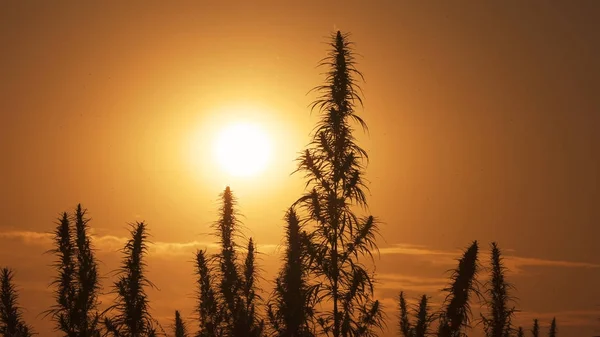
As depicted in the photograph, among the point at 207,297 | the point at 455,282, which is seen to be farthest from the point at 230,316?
the point at 455,282

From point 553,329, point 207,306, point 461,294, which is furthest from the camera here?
point 553,329

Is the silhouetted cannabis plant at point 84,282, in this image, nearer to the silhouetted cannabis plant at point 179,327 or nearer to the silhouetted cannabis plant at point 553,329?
the silhouetted cannabis plant at point 179,327

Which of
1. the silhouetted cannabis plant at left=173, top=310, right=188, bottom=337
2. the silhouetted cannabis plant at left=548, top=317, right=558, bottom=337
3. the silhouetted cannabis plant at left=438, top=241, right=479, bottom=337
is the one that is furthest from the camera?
the silhouetted cannabis plant at left=548, top=317, right=558, bottom=337

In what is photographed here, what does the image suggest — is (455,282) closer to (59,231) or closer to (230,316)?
(230,316)

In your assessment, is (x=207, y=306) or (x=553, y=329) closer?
(x=207, y=306)

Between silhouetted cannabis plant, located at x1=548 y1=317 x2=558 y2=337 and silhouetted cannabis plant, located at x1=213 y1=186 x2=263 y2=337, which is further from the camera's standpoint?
silhouetted cannabis plant, located at x1=548 y1=317 x2=558 y2=337

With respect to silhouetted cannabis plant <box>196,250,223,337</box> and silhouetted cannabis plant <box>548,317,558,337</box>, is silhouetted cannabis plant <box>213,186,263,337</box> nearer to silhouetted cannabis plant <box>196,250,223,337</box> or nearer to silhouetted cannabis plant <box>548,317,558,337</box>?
silhouetted cannabis plant <box>196,250,223,337</box>

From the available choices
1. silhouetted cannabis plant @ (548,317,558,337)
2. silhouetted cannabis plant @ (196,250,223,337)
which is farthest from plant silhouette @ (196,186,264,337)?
silhouetted cannabis plant @ (548,317,558,337)

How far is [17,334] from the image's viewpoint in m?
42.6

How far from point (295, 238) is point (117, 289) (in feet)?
30.5

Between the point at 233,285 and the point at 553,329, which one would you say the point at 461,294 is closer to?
the point at 233,285

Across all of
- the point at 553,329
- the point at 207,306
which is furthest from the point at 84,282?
the point at 553,329

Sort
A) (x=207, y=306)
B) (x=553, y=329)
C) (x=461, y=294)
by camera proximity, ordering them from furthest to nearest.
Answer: (x=553, y=329) → (x=207, y=306) → (x=461, y=294)

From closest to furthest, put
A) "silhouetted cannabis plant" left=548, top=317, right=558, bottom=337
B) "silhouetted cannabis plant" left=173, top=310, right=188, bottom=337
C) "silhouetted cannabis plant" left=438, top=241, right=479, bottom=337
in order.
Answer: "silhouetted cannabis plant" left=438, top=241, right=479, bottom=337 < "silhouetted cannabis plant" left=173, top=310, right=188, bottom=337 < "silhouetted cannabis plant" left=548, top=317, right=558, bottom=337
